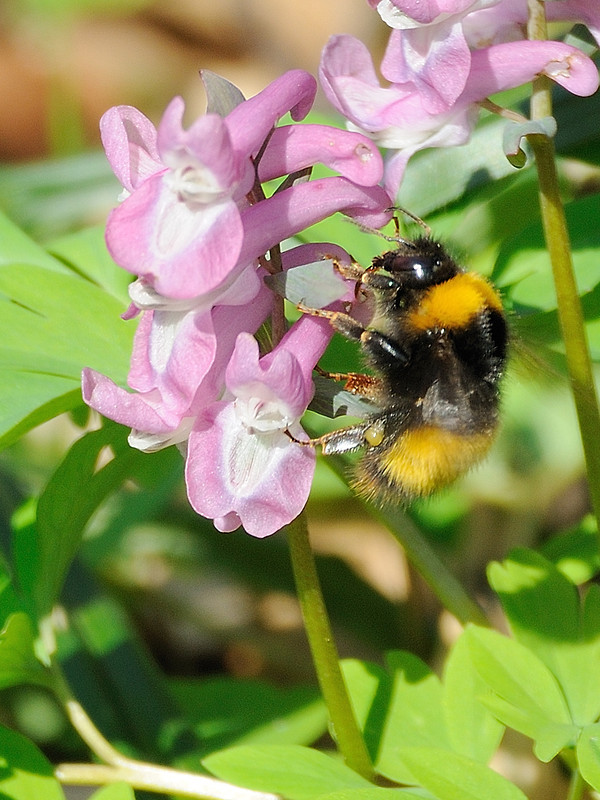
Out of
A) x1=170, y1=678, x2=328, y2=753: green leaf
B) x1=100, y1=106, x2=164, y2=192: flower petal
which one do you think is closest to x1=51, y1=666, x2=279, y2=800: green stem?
x1=170, y1=678, x2=328, y2=753: green leaf

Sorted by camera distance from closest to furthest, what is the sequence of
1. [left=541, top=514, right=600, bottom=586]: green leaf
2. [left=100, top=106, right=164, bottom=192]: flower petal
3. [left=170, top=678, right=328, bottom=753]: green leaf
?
[left=100, top=106, right=164, bottom=192]: flower petal → [left=541, top=514, right=600, bottom=586]: green leaf → [left=170, top=678, right=328, bottom=753]: green leaf

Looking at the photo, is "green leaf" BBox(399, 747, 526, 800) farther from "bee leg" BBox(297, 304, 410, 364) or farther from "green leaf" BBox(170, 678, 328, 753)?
"green leaf" BBox(170, 678, 328, 753)

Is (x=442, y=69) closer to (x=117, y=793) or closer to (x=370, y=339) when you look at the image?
(x=370, y=339)

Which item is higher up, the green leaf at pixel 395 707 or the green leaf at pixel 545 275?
the green leaf at pixel 545 275

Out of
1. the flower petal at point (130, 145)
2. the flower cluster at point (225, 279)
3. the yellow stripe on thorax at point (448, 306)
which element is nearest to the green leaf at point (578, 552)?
the yellow stripe on thorax at point (448, 306)

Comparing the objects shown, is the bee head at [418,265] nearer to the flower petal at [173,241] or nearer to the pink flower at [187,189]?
the pink flower at [187,189]

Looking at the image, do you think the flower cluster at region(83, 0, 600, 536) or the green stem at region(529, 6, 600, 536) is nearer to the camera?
the flower cluster at region(83, 0, 600, 536)

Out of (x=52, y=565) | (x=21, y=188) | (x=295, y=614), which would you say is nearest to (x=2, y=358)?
(x=52, y=565)
